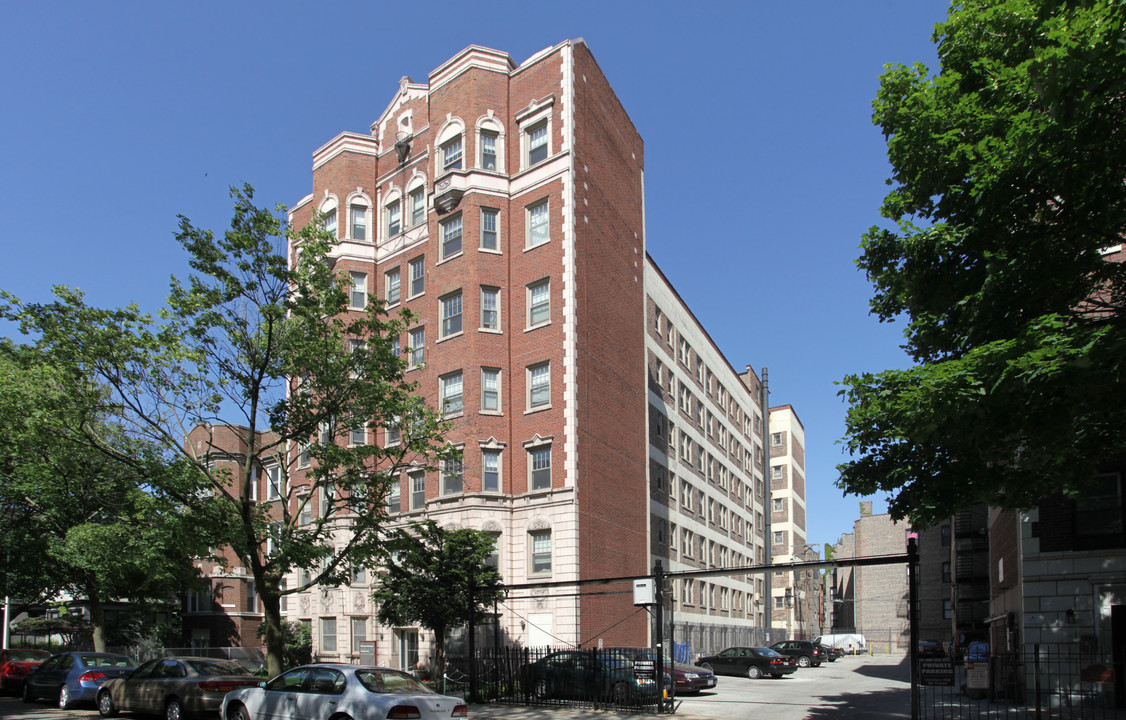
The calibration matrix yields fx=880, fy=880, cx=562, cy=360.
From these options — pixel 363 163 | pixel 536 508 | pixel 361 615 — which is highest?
pixel 363 163

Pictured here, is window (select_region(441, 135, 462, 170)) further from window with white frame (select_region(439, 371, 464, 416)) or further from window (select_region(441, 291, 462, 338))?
window with white frame (select_region(439, 371, 464, 416))

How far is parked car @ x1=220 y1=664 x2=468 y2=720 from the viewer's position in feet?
47.6

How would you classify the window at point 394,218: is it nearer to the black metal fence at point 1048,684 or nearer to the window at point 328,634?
the window at point 328,634

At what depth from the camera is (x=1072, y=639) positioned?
65.7 ft

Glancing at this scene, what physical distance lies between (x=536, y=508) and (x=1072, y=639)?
17979mm

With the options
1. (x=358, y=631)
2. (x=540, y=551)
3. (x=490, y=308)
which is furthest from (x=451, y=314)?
(x=358, y=631)

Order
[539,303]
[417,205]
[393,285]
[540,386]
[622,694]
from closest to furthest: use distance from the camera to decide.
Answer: [622,694] < [540,386] < [539,303] < [417,205] < [393,285]

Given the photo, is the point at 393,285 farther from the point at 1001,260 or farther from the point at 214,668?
the point at 1001,260

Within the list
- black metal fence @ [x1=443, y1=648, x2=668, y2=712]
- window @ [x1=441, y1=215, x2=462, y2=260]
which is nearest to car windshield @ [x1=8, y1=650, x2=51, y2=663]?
black metal fence @ [x1=443, y1=648, x2=668, y2=712]

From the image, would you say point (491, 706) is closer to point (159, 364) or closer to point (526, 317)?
point (159, 364)

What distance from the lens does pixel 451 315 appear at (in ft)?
118

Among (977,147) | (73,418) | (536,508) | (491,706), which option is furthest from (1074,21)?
(536,508)

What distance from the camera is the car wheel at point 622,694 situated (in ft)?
67.9

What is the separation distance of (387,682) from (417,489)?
20853 mm
